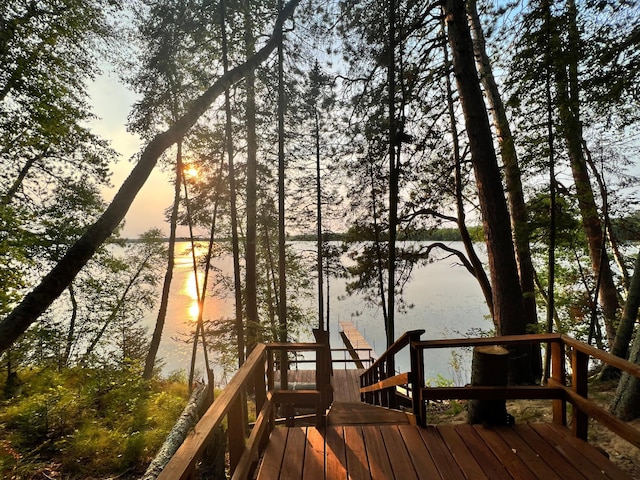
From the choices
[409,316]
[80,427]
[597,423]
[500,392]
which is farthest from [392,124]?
[409,316]

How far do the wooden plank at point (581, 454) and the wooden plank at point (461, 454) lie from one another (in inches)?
25.2

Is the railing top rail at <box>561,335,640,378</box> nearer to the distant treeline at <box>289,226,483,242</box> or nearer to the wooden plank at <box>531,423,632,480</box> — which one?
the wooden plank at <box>531,423,632,480</box>

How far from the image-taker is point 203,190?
943 centimetres

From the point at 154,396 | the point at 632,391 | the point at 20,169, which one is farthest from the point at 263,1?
the point at 154,396

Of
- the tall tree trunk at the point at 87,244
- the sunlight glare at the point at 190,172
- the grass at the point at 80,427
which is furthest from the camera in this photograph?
the sunlight glare at the point at 190,172

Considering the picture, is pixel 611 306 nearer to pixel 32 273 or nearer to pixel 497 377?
pixel 497 377

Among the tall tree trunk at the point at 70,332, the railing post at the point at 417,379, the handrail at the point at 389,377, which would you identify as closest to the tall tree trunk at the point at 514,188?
the handrail at the point at 389,377

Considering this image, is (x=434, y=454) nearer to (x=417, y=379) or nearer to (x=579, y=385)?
(x=417, y=379)

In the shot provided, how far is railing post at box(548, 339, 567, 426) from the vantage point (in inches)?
96.0

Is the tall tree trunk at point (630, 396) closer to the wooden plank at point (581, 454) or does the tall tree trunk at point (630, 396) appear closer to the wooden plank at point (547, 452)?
the wooden plank at point (581, 454)

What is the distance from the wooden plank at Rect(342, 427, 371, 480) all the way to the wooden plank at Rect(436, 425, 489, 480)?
0.66 m

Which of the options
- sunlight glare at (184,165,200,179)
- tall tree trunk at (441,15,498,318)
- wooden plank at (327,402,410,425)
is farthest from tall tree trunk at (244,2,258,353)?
tall tree trunk at (441,15,498,318)

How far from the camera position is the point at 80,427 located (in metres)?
4.91

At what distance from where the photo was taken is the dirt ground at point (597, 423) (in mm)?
2679
